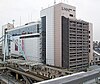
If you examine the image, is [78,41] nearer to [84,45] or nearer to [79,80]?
[84,45]

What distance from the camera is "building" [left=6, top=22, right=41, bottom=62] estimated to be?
16.9m

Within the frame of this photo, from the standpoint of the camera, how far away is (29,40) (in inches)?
722

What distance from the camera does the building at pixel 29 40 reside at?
16859 mm

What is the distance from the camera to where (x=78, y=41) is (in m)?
14.7

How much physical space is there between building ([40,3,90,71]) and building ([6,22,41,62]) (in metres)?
1.29

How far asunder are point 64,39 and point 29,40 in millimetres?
5760

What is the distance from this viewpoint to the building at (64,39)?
14.0m

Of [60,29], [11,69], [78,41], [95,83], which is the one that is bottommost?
[11,69]

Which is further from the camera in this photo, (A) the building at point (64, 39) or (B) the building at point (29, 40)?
(B) the building at point (29, 40)

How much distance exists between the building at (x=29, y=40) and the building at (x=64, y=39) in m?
1.29

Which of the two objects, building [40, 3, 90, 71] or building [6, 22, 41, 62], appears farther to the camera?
building [6, 22, 41, 62]

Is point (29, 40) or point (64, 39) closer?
point (64, 39)

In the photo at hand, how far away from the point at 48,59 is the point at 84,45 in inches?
158

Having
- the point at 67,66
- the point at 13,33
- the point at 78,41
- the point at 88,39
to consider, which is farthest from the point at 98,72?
the point at 13,33
